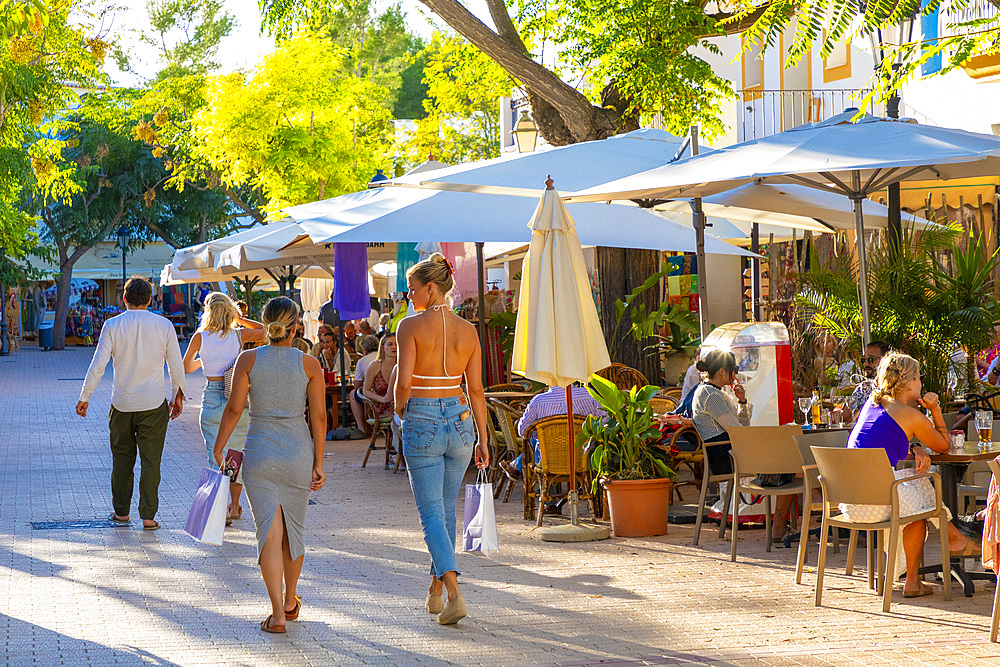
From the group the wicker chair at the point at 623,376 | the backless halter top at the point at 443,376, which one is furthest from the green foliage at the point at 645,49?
the backless halter top at the point at 443,376

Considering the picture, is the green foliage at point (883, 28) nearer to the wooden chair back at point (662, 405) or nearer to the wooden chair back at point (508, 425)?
the wooden chair back at point (508, 425)

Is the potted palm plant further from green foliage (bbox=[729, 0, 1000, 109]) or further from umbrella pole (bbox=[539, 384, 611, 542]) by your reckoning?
green foliage (bbox=[729, 0, 1000, 109])

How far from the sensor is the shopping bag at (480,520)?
21.1 feet

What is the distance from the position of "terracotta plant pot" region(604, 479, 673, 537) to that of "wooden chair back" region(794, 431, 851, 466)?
4.27 feet

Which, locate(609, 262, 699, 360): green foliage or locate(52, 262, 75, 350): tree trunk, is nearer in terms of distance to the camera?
locate(609, 262, 699, 360): green foliage

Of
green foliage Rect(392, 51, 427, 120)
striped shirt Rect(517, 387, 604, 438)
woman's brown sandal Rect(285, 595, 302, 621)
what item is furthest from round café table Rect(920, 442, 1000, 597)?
green foliage Rect(392, 51, 427, 120)

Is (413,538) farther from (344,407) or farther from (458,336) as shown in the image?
(344,407)

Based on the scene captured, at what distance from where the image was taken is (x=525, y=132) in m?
15.8

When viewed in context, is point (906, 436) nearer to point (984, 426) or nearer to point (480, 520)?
point (984, 426)

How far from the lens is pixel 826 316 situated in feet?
33.6

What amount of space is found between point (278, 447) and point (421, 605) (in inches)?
51.6

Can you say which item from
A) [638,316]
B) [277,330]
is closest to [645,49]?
[638,316]

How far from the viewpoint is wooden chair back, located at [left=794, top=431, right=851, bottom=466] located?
7.51 m

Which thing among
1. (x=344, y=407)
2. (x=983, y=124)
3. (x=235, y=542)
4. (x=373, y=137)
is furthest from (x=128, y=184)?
(x=235, y=542)
